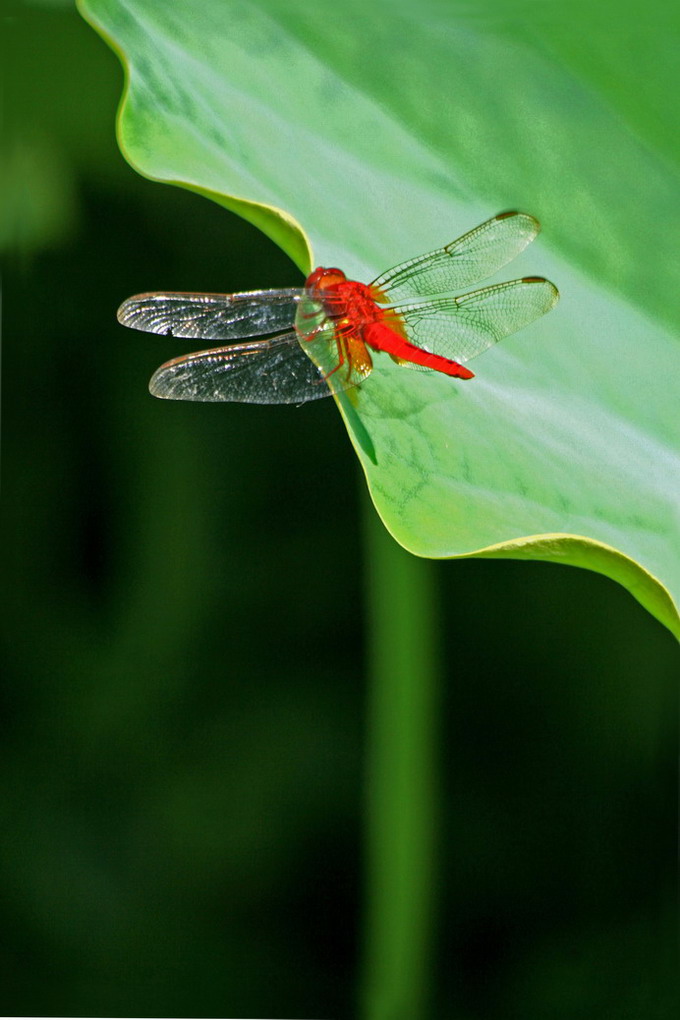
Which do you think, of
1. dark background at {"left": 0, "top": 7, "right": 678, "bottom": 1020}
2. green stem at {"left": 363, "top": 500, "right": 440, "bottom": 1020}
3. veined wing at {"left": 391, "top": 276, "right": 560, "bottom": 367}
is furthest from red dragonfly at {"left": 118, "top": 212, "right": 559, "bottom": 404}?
dark background at {"left": 0, "top": 7, "right": 678, "bottom": 1020}

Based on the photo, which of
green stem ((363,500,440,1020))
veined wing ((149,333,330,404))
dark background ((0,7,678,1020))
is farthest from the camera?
dark background ((0,7,678,1020))

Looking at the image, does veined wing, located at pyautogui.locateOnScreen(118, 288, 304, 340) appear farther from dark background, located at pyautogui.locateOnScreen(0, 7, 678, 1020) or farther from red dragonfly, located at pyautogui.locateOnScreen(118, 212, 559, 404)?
dark background, located at pyautogui.locateOnScreen(0, 7, 678, 1020)

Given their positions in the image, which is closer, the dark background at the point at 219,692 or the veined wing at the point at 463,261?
the veined wing at the point at 463,261

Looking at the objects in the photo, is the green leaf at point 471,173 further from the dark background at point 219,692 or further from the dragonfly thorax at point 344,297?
the dark background at point 219,692

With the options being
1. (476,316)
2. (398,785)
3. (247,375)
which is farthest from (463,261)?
(398,785)

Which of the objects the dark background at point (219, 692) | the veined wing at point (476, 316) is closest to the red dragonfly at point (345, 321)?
the veined wing at point (476, 316)

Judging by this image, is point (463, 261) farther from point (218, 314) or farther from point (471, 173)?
point (218, 314)
